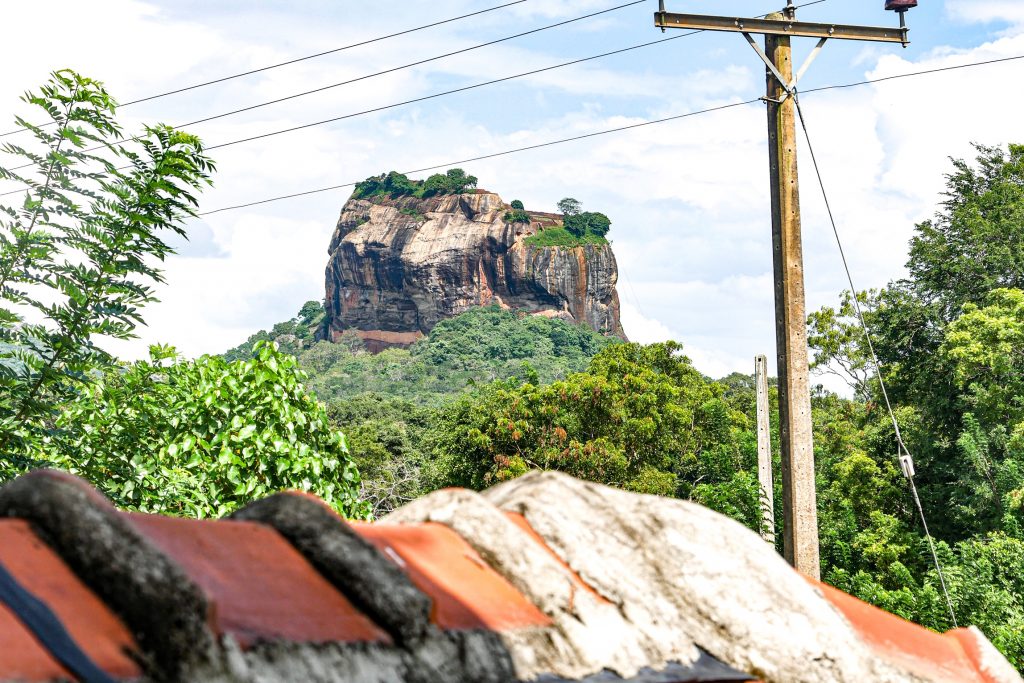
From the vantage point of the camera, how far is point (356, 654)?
1.97 meters

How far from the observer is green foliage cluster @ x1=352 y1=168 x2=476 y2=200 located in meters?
150

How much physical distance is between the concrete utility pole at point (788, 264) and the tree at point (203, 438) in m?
3.62

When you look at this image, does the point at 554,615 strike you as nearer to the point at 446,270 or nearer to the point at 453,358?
the point at 453,358

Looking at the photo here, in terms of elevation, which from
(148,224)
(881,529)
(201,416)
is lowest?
(881,529)

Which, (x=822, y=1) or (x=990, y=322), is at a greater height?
(x=822, y=1)

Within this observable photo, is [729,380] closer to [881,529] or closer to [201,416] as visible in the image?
[881,529]

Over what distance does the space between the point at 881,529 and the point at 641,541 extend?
2171cm

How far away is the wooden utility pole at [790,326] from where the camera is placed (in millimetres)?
8859

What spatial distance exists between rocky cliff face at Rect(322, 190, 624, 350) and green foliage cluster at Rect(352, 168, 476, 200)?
1477 mm

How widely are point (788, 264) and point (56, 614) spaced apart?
803 cm

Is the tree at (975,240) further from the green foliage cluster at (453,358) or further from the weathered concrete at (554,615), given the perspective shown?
the green foliage cluster at (453,358)

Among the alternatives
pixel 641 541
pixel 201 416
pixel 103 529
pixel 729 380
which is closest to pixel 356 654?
pixel 103 529

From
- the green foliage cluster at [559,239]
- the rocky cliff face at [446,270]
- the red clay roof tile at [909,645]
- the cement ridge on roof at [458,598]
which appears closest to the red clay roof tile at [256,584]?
the cement ridge on roof at [458,598]

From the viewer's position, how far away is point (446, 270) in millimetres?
144750
